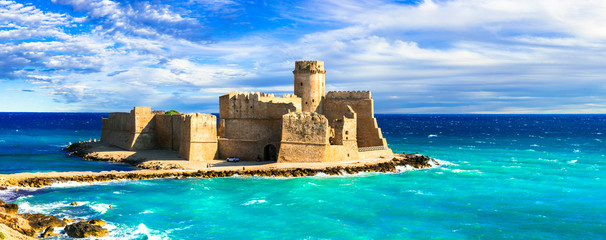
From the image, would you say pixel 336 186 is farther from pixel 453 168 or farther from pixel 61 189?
pixel 61 189

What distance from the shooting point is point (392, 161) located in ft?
143

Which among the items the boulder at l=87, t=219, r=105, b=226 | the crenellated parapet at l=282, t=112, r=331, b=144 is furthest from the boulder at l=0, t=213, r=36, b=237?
the crenellated parapet at l=282, t=112, r=331, b=144

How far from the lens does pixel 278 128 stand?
140 feet

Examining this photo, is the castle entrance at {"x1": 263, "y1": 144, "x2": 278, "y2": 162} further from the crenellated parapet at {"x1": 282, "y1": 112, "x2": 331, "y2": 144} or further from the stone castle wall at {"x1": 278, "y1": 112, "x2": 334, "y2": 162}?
the crenellated parapet at {"x1": 282, "y1": 112, "x2": 331, "y2": 144}

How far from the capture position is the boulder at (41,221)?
22289mm

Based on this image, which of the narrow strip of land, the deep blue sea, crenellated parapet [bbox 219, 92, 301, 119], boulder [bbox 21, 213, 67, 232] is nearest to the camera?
boulder [bbox 21, 213, 67, 232]

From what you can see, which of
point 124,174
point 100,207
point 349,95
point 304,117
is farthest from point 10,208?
point 349,95

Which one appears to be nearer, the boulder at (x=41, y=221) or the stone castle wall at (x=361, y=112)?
the boulder at (x=41, y=221)

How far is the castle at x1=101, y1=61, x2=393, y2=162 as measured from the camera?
131 ft

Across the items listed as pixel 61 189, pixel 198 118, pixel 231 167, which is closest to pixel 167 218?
pixel 61 189

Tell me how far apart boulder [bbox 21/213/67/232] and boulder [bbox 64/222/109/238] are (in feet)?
3.38

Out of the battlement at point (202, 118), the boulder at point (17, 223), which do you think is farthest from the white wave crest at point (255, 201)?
the battlement at point (202, 118)

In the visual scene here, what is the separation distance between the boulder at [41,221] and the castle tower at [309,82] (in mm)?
26889

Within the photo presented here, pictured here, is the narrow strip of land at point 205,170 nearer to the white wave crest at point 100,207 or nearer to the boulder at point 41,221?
the white wave crest at point 100,207
